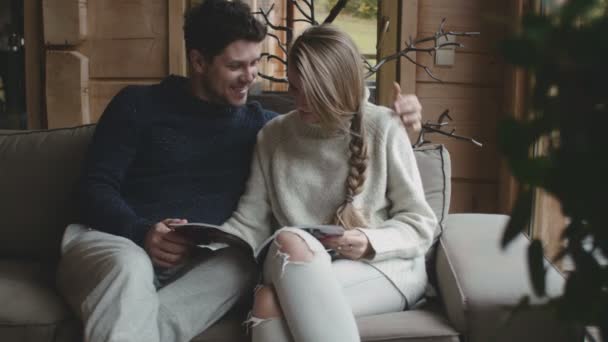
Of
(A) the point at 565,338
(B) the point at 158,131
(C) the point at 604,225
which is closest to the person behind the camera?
(C) the point at 604,225

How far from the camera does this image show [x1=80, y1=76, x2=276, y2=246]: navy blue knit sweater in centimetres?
186

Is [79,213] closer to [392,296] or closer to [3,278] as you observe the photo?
[3,278]

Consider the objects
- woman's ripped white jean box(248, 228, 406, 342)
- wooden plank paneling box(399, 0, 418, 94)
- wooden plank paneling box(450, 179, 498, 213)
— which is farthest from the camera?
wooden plank paneling box(450, 179, 498, 213)

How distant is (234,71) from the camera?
191cm

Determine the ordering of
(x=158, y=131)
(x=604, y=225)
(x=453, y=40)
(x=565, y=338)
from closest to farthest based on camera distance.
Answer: (x=604, y=225), (x=565, y=338), (x=158, y=131), (x=453, y=40)

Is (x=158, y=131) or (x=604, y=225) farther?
(x=158, y=131)

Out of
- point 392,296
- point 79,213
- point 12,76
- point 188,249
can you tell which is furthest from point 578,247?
point 12,76

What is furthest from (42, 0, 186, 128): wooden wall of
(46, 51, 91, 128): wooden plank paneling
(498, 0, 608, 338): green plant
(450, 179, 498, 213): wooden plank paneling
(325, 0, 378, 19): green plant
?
(498, 0, 608, 338): green plant

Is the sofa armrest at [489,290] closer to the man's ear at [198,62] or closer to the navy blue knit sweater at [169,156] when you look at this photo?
the navy blue knit sweater at [169,156]

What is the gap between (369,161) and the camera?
1.74 meters

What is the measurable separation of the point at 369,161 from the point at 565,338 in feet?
1.98

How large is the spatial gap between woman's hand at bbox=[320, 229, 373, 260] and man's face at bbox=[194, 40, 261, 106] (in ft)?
1.77

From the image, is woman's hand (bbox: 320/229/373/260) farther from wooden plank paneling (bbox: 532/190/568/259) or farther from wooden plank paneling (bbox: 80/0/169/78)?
wooden plank paneling (bbox: 80/0/169/78)

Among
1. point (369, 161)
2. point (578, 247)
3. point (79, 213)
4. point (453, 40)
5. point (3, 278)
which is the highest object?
point (453, 40)
